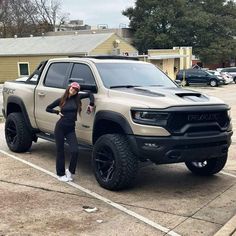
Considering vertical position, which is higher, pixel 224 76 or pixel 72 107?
pixel 72 107

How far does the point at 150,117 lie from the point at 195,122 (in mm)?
628

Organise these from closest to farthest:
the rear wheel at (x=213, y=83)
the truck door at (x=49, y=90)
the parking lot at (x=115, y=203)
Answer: the parking lot at (x=115, y=203) → the truck door at (x=49, y=90) → the rear wheel at (x=213, y=83)

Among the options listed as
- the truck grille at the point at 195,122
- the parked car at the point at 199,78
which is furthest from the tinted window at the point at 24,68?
the truck grille at the point at 195,122

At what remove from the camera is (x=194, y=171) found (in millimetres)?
7816

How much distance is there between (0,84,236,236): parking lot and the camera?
5.23m

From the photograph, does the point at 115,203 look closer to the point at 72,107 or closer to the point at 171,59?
the point at 72,107

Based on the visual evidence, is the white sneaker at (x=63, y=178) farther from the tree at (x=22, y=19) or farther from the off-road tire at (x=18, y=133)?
the tree at (x=22, y=19)

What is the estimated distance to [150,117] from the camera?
20.4 ft

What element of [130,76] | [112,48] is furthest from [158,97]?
[112,48]

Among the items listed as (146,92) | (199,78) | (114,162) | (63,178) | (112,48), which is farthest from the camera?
(199,78)

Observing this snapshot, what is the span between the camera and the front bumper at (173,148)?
616cm

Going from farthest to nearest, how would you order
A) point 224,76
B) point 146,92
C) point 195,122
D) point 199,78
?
point 224,76
point 199,78
point 146,92
point 195,122

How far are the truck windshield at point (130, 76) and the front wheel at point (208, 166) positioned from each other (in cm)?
137

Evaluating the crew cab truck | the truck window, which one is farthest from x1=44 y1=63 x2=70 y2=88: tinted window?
the truck window
